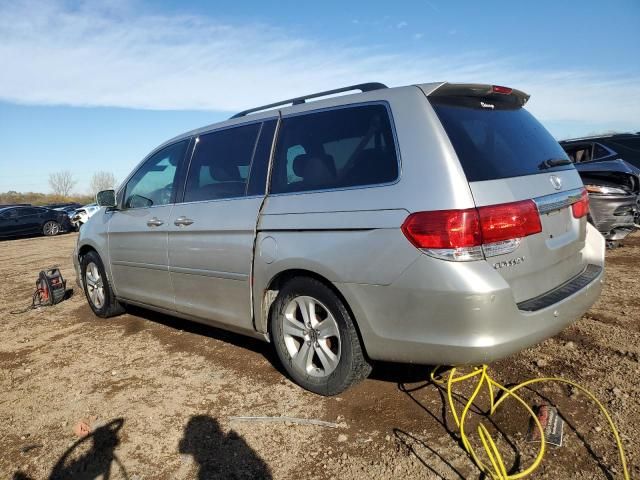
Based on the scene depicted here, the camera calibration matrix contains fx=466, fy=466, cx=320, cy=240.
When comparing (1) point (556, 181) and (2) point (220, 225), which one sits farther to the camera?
(2) point (220, 225)

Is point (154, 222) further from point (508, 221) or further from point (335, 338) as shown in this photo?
point (508, 221)

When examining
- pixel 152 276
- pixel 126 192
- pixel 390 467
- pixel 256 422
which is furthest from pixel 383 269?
pixel 126 192

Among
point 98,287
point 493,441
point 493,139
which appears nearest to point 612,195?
point 493,139

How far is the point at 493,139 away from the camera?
8.82 ft

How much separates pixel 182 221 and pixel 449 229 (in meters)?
2.30

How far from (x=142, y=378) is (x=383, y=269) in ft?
7.17

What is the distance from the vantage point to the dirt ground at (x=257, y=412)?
2332mm

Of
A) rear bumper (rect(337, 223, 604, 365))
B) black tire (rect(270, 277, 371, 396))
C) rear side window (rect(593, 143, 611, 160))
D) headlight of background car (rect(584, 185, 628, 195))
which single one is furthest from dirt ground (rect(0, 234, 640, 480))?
rear side window (rect(593, 143, 611, 160))

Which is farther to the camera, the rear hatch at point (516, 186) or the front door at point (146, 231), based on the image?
the front door at point (146, 231)

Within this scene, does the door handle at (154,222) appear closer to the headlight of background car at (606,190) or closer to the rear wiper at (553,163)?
the rear wiper at (553,163)

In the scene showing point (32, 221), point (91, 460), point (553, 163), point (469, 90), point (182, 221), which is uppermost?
point (469, 90)

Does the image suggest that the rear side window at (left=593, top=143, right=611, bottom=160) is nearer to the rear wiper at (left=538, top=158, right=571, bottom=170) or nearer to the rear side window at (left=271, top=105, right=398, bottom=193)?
the rear wiper at (left=538, top=158, right=571, bottom=170)

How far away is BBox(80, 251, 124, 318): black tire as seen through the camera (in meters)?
5.03

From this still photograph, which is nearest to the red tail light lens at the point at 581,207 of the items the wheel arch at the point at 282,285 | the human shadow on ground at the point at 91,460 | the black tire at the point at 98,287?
the wheel arch at the point at 282,285
